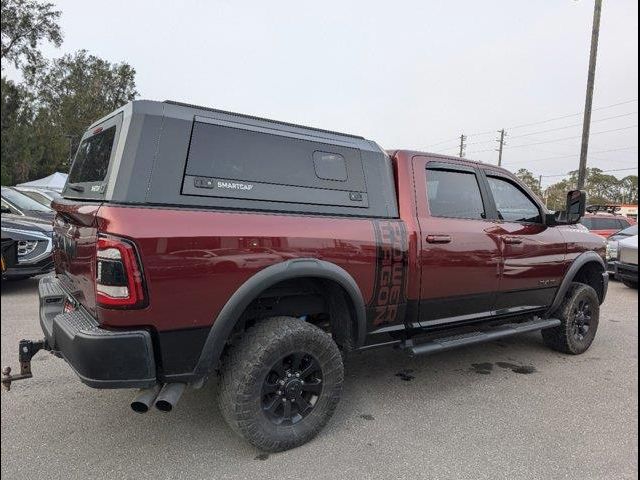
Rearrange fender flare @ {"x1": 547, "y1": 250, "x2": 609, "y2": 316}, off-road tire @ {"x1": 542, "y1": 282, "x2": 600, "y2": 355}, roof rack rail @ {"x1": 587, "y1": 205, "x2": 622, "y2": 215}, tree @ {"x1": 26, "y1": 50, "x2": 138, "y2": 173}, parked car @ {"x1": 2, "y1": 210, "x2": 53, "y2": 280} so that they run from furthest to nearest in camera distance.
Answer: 1. tree @ {"x1": 26, "y1": 50, "x2": 138, "y2": 173}
2. roof rack rail @ {"x1": 587, "y1": 205, "x2": 622, "y2": 215}
3. parked car @ {"x1": 2, "y1": 210, "x2": 53, "y2": 280}
4. off-road tire @ {"x1": 542, "y1": 282, "x2": 600, "y2": 355}
5. fender flare @ {"x1": 547, "y1": 250, "x2": 609, "y2": 316}

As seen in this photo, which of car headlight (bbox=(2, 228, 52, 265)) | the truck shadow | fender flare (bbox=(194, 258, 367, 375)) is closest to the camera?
fender flare (bbox=(194, 258, 367, 375))

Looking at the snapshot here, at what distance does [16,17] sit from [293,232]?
29.1 m

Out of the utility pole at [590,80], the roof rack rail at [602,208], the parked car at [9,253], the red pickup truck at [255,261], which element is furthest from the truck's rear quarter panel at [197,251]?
the utility pole at [590,80]

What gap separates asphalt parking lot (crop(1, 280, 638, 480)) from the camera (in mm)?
2570

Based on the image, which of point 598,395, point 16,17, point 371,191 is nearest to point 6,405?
point 371,191

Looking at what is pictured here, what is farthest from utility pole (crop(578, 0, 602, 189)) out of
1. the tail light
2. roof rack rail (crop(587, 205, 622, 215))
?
the tail light

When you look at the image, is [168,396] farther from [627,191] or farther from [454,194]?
[627,191]

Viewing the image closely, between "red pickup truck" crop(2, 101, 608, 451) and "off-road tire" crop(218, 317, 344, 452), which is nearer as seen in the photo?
"red pickup truck" crop(2, 101, 608, 451)

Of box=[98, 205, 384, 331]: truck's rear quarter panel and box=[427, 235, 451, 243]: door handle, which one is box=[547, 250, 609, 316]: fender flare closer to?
box=[427, 235, 451, 243]: door handle

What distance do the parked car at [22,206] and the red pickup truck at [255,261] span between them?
5.13 m

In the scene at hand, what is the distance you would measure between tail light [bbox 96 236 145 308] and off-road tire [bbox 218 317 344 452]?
0.68 meters

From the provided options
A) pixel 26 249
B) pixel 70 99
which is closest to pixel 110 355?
pixel 26 249

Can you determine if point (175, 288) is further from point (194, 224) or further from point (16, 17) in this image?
point (16, 17)

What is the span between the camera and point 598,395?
371 centimetres
